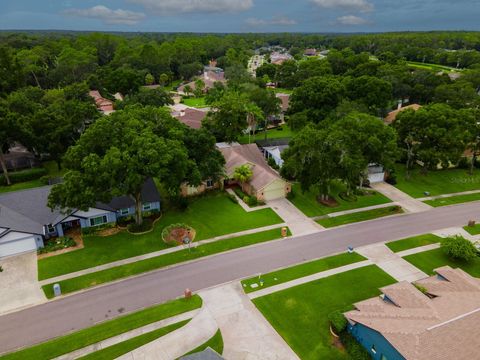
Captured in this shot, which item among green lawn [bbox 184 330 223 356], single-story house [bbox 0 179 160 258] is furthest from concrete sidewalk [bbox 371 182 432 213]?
single-story house [bbox 0 179 160 258]

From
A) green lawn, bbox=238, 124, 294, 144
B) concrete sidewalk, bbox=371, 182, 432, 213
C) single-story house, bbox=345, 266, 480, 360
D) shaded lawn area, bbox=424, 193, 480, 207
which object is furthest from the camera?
green lawn, bbox=238, 124, 294, 144

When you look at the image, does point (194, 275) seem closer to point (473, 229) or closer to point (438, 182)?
point (473, 229)

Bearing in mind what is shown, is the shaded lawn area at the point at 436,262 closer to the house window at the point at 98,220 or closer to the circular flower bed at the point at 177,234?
the circular flower bed at the point at 177,234

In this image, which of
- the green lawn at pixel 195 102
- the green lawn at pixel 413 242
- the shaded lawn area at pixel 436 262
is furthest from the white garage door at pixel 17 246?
the green lawn at pixel 195 102

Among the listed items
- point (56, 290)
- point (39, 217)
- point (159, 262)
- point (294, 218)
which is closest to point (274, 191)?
point (294, 218)

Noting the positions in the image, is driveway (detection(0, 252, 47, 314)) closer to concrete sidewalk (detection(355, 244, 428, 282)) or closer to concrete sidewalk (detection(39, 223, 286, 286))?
concrete sidewalk (detection(39, 223, 286, 286))

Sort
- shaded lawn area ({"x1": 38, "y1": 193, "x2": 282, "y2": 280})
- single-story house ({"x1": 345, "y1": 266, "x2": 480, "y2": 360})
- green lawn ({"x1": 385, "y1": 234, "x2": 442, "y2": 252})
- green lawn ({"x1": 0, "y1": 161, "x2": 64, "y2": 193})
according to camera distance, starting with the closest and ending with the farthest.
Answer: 1. single-story house ({"x1": 345, "y1": 266, "x2": 480, "y2": 360})
2. shaded lawn area ({"x1": 38, "y1": 193, "x2": 282, "y2": 280})
3. green lawn ({"x1": 385, "y1": 234, "x2": 442, "y2": 252})
4. green lawn ({"x1": 0, "y1": 161, "x2": 64, "y2": 193})
